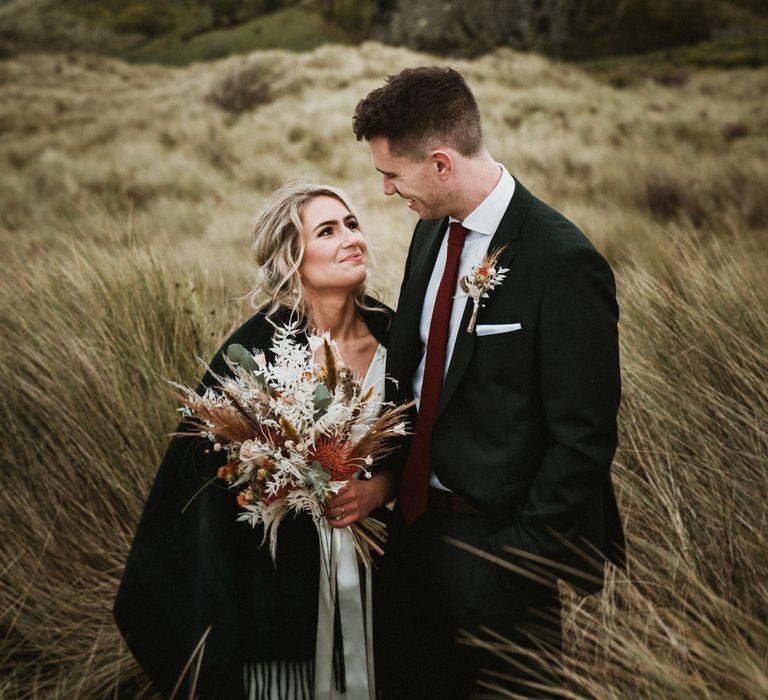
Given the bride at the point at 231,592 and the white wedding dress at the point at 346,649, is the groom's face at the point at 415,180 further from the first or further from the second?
the white wedding dress at the point at 346,649

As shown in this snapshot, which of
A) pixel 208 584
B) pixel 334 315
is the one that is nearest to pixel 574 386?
pixel 334 315

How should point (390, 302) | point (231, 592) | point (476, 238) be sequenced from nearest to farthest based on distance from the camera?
point (476, 238)
point (231, 592)
point (390, 302)

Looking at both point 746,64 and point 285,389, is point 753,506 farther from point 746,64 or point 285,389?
point 746,64

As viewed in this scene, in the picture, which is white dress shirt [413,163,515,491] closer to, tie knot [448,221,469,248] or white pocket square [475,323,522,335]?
tie knot [448,221,469,248]

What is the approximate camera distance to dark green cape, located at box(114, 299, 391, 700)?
7.85 ft

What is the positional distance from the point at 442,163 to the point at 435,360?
64 centimetres

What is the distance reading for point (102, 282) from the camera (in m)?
4.18

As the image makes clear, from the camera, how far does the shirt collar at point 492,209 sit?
2242 mm

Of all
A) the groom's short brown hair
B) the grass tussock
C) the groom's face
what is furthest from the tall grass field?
the groom's short brown hair

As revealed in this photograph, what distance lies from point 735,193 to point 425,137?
979cm

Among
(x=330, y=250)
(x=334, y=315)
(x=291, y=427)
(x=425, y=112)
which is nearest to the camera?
(x=291, y=427)

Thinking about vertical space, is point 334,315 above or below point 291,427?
below

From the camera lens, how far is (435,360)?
7.50 ft

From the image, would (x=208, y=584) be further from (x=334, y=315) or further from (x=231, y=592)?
(x=334, y=315)
